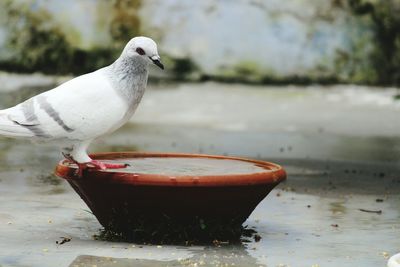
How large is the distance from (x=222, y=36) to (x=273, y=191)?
7.00m

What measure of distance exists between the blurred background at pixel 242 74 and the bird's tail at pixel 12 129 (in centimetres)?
298

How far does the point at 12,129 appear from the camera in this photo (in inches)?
219

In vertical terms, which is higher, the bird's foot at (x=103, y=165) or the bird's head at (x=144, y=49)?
the bird's head at (x=144, y=49)

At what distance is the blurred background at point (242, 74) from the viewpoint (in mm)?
10469

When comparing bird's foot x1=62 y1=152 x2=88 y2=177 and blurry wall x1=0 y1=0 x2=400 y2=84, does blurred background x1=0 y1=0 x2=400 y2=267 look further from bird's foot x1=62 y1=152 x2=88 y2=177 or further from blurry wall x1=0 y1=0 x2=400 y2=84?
bird's foot x1=62 y1=152 x2=88 y2=177

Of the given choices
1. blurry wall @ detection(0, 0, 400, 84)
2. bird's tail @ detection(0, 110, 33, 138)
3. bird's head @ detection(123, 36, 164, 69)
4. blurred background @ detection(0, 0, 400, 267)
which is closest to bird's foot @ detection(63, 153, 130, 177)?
bird's tail @ detection(0, 110, 33, 138)

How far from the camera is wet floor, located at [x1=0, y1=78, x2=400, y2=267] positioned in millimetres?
5434

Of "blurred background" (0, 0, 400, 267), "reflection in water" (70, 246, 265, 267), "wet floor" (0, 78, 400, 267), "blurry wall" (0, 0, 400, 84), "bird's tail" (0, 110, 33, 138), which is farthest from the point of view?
"blurry wall" (0, 0, 400, 84)

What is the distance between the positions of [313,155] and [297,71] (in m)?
4.37

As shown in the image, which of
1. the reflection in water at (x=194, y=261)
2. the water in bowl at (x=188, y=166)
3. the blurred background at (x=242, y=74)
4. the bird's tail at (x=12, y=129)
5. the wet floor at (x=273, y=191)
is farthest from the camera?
the blurred background at (x=242, y=74)

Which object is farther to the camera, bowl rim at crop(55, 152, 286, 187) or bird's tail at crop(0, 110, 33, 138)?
bird's tail at crop(0, 110, 33, 138)

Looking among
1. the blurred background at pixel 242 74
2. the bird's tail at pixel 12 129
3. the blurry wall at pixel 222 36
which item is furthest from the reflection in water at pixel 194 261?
the blurry wall at pixel 222 36

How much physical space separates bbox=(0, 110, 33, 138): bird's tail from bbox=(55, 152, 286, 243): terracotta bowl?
0.32 meters

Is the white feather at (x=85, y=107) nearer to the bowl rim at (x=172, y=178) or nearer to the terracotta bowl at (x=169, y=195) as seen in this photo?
the bowl rim at (x=172, y=178)
